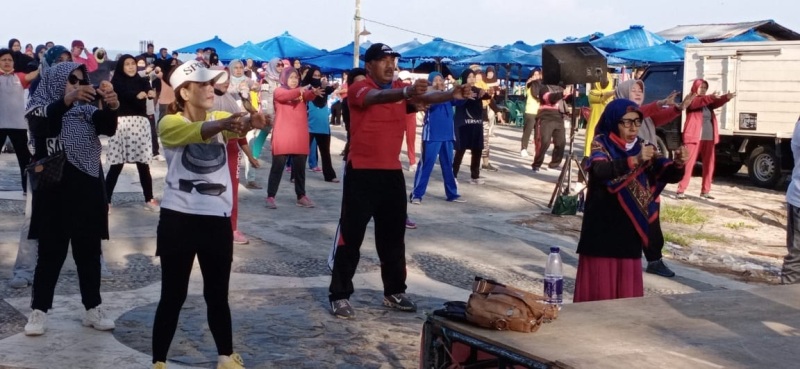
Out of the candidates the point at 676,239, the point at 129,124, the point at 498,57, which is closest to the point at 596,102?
the point at 676,239

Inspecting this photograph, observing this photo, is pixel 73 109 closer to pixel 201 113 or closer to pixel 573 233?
pixel 201 113

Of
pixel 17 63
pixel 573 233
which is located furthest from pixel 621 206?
pixel 17 63

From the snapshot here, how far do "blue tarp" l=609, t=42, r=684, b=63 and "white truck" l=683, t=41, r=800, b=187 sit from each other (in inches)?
386

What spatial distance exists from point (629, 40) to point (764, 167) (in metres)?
A: 13.5

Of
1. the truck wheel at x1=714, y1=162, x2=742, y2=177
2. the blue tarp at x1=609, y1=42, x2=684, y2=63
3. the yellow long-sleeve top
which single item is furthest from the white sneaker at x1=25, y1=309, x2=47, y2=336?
the blue tarp at x1=609, y1=42, x2=684, y2=63

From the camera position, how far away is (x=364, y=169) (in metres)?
7.36

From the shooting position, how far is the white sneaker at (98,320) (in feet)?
22.4

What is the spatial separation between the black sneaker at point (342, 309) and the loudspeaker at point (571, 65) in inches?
280

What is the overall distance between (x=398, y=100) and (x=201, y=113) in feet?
5.22

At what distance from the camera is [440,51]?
36750 millimetres

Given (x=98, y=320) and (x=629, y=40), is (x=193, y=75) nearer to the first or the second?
(x=98, y=320)

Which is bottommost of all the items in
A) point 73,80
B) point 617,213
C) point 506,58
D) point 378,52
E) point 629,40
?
point 617,213

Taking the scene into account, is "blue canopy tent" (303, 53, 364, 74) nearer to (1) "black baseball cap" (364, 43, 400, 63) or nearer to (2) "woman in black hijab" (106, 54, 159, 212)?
(2) "woman in black hijab" (106, 54, 159, 212)

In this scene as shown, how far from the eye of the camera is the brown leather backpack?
15.9ft
